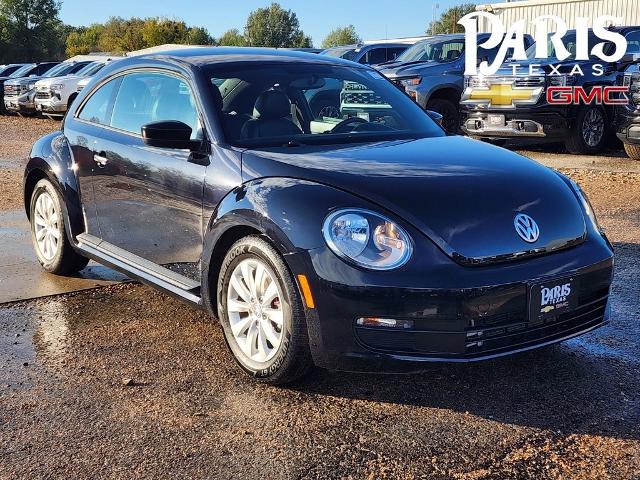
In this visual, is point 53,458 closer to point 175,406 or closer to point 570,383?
point 175,406

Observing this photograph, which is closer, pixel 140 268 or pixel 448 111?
pixel 140 268

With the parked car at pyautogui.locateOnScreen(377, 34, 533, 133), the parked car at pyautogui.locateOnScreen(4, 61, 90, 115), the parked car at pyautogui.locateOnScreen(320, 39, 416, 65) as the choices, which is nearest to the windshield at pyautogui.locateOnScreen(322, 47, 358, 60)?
the parked car at pyautogui.locateOnScreen(320, 39, 416, 65)

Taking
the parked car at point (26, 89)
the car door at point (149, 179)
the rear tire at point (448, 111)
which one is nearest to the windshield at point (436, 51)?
the rear tire at point (448, 111)

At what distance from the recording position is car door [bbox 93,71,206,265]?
14.1ft

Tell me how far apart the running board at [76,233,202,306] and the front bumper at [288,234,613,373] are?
998 mm

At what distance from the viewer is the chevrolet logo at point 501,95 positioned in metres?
12.1

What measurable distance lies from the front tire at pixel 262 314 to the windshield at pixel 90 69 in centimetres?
1931

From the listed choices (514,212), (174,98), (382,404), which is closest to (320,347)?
(382,404)

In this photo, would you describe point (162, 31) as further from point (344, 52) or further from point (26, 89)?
point (344, 52)

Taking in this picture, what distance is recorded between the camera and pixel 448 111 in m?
14.9

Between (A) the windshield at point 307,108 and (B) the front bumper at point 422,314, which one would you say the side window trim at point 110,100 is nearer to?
(A) the windshield at point 307,108

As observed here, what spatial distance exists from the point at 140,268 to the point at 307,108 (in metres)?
1.34

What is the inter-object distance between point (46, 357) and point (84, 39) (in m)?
98.9

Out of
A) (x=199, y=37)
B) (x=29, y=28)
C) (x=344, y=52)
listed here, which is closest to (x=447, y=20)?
(x=199, y=37)
